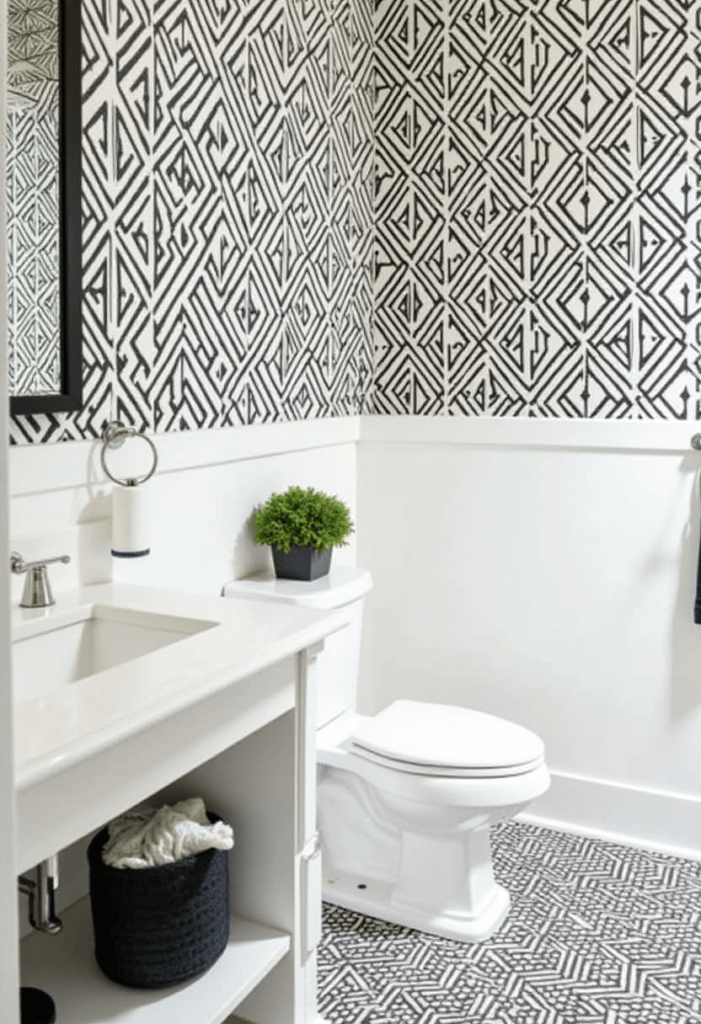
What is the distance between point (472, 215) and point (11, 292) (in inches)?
58.0

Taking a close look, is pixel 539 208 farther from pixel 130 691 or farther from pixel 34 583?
pixel 130 691

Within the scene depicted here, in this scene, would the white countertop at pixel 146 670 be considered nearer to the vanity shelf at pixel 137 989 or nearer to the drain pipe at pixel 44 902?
the drain pipe at pixel 44 902

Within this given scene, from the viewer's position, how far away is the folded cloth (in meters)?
1.60

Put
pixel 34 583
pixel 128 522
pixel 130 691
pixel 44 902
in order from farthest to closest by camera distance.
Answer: pixel 128 522 < pixel 34 583 < pixel 44 902 < pixel 130 691

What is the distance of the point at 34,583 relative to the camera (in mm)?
1745

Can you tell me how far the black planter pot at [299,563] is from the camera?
2.42m

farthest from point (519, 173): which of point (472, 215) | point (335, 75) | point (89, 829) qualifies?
point (89, 829)

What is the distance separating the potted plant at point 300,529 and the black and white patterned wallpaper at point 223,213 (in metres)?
0.23

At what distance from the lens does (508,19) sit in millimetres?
2732

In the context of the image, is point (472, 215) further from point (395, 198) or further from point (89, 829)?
point (89, 829)

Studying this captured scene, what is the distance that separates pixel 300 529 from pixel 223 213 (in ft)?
2.40

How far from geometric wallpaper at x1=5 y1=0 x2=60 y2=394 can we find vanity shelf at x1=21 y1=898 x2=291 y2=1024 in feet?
3.10

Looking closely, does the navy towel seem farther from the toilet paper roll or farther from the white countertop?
the toilet paper roll

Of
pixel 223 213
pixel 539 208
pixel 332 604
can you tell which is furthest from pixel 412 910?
pixel 539 208
